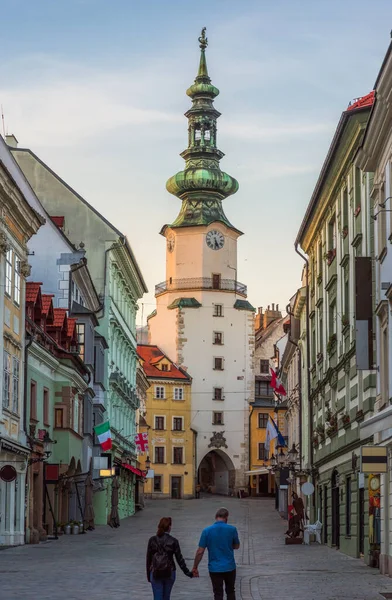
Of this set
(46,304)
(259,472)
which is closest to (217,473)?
(259,472)

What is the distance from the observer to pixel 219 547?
16094mm

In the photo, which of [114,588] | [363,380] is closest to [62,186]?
[363,380]

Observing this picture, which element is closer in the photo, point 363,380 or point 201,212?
point 363,380

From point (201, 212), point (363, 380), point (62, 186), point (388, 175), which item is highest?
point (201, 212)

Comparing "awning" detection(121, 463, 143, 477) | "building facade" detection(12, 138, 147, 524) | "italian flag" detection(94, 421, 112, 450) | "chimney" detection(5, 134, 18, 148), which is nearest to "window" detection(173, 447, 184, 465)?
"awning" detection(121, 463, 143, 477)

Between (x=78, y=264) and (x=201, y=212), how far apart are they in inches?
2424

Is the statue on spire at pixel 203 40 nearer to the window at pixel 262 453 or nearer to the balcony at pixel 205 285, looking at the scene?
the balcony at pixel 205 285

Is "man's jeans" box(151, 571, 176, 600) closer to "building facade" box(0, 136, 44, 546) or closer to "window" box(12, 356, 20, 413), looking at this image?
"building facade" box(0, 136, 44, 546)

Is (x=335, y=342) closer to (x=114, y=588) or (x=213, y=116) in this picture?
(x=114, y=588)

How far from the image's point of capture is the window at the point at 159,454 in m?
107

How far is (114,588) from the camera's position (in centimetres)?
2223

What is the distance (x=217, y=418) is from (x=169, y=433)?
492 cm

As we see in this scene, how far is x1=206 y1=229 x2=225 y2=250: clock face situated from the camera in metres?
114

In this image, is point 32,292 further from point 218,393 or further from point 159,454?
point 218,393
